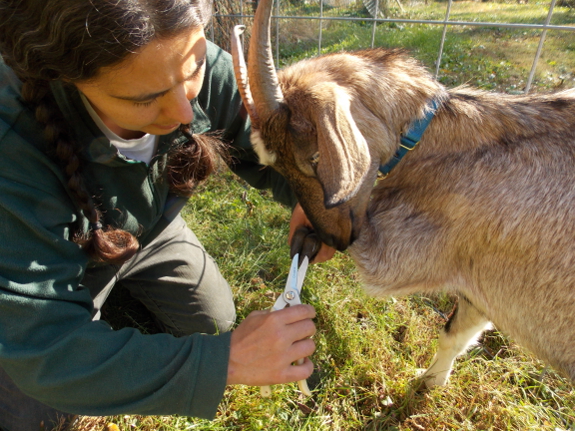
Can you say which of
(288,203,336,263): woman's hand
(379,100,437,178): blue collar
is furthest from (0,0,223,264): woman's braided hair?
(288,203,336,263): woman's hand

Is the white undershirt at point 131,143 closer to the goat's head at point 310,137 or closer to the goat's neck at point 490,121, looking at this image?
the goat's head at point 310,137

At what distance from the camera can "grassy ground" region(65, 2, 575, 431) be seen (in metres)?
2.74

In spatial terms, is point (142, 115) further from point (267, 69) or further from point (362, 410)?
point (362, 410)

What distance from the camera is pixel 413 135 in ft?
7.75

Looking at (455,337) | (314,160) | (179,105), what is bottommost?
(455,337)

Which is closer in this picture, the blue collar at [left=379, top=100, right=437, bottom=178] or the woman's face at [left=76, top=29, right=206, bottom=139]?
the woman's face at [left=76, top=29, right=206, bottom=139]

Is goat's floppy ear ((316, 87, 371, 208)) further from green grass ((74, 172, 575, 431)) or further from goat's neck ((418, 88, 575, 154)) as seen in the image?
green grass ((74, 172, 575, 431))

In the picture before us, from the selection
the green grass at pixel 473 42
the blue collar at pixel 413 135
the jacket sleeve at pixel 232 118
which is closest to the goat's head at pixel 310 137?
the blue collar at pixel 413 135

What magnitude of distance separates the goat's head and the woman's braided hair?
330 millimetres

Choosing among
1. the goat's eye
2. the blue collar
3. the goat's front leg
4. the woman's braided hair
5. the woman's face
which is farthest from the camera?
the goat's front leg

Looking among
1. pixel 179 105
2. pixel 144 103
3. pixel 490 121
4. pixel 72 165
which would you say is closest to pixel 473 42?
pixel 490 121

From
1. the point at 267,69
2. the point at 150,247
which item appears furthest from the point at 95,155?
the point at 150,247

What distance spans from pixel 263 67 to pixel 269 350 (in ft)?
4.27

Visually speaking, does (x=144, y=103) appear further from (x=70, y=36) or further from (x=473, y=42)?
(x=473, y=42)
